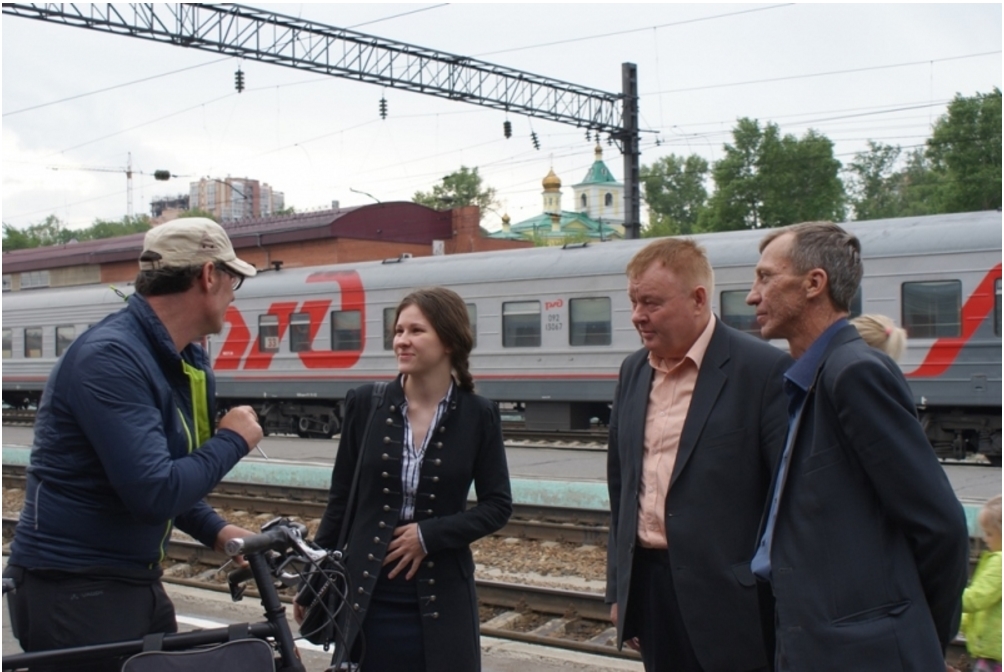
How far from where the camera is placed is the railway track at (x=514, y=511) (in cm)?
1014

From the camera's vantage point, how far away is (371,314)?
67.6 feet

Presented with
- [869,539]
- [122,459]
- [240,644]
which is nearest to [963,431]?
[869,539]

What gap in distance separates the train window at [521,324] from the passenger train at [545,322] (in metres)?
0.02

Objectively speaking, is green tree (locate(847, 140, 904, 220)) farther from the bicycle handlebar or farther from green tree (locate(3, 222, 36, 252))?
the bicycle handlebar

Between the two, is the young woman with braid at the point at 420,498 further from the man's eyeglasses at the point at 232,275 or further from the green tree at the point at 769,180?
the green tree at the point at 769,180

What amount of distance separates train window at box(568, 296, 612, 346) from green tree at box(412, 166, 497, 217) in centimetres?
6285

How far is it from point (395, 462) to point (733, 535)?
1.15m

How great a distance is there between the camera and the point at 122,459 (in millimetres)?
2717

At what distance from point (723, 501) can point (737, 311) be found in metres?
13.2

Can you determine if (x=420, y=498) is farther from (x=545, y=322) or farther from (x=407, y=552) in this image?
(x=545, y=322)

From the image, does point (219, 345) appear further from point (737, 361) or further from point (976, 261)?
point (737, 361)

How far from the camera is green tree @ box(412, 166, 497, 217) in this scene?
268ft

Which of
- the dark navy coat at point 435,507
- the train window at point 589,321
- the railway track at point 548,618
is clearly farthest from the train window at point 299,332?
the dark navy coat at point 435,507

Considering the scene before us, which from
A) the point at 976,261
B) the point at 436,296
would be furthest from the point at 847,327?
the point at 976,261
